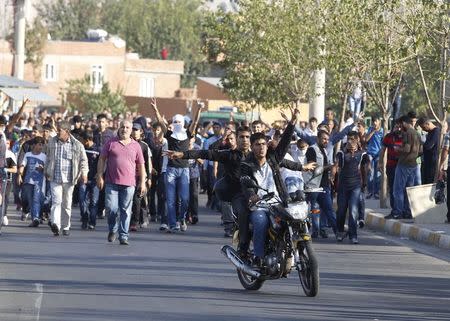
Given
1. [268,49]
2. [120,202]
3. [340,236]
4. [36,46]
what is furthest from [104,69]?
[120,202]

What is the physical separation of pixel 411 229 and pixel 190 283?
9.01 meters

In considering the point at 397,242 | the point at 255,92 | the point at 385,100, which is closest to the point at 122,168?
the point at 397,242

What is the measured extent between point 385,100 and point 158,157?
5.92 metres

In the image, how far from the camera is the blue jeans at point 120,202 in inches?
790

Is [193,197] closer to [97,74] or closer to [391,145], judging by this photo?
[391,145]

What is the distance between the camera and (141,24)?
12644 centimetres

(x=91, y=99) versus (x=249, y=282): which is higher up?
(x=249, y=282)

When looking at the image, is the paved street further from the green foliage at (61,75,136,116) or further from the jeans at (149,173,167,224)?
the green foliage at (61,75,136,116)

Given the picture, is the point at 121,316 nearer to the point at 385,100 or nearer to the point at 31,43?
the point at 385,100

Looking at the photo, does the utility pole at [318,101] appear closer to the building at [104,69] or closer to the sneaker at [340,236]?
the sneaker at [340,236]

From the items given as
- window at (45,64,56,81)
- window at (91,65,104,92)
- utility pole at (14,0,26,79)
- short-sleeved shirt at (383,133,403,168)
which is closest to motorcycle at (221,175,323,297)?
short-sleeved shirt at (383,133,403,168)

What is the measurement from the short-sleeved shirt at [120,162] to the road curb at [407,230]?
190 inches

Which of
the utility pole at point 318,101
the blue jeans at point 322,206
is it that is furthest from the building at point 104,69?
the blue jeans at point 322,206

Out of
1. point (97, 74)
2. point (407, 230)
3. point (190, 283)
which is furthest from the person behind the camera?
point (97, 74)
